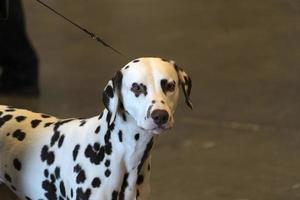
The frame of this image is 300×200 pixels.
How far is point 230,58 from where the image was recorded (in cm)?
498

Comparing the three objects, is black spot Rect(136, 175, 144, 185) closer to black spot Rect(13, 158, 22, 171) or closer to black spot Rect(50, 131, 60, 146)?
black spot Rect(50, 131, 60, 146)

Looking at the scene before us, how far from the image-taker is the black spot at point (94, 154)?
8.20ft

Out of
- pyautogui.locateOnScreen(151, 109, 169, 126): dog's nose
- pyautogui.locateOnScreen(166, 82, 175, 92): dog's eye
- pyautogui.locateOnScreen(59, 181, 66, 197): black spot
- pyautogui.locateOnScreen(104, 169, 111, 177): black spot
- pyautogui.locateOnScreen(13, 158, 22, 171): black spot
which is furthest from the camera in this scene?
pyautogui.locateOnScreen(13, 158, 22, 171): black spot

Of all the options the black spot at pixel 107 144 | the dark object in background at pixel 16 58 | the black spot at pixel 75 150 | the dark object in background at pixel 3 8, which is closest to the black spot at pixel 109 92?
the black spot at pixel 107 144

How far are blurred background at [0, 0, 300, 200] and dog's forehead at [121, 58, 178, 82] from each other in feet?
2.84

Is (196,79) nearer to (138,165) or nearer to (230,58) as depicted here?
(230,58)

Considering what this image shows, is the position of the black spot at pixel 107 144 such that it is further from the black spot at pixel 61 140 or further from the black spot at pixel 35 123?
the black spot at pixel 35 123

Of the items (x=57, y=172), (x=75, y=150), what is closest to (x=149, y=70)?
(x=75, y=150)

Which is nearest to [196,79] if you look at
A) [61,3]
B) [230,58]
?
[230,58]

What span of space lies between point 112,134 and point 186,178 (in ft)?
3.67

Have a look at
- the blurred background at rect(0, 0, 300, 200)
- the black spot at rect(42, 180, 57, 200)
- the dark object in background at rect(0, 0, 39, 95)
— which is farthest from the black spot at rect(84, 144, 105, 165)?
the dark object in background at rect(0, 0, 39, 95)

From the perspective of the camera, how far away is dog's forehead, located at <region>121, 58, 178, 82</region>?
2.34 meters

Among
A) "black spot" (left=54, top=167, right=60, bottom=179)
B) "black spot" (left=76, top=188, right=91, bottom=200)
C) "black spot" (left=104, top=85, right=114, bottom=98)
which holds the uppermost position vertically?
"black spot" (left=104, top=85, right=114, bottom=98)

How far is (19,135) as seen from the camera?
2.75 m
